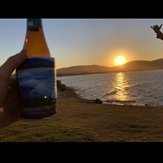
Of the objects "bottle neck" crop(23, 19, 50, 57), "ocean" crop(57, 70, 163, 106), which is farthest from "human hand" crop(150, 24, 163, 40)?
"ocean" crop(57, 70, 163, 106)

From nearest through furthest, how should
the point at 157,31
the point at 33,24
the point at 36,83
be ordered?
the point at 36,83
the point at 33,24
the point at 157,31

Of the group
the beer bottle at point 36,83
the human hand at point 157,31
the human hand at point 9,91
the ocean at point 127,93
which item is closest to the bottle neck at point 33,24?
the beer bottle at point 36,83

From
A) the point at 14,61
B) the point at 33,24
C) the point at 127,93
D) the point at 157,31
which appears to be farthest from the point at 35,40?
the point at 127,93

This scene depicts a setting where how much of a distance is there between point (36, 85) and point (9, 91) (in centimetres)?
23

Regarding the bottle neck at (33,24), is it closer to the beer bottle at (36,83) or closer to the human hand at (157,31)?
the beer bottle at (36,83)

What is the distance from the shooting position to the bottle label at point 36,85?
1449 mm

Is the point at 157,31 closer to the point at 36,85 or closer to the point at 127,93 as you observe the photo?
the point at 36,85

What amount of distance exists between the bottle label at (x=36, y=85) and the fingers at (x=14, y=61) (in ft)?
0.07

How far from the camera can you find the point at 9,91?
63.0 inches

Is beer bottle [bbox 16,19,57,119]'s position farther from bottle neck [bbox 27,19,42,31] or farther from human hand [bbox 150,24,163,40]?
human hand [bbox 150,24,163,40]

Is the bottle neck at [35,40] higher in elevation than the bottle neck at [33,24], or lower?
lower

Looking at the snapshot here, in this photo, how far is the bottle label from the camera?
1.45m
